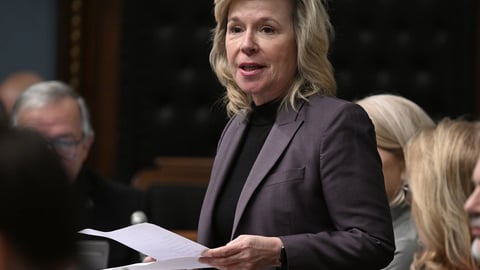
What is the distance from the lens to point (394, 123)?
136 inches

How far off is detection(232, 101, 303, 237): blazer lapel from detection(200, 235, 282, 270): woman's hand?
0.18 meters

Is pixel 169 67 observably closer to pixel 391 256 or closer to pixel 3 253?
pixel 391 256

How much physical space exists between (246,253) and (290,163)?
31cm

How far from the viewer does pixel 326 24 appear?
2.82 m

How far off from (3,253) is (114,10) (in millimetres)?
6113

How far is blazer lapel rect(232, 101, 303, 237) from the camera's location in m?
2.57

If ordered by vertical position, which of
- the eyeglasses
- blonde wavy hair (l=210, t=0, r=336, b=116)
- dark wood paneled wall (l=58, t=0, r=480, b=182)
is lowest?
dark wood paneled wall (l=58, t=0, r=480, b=182)

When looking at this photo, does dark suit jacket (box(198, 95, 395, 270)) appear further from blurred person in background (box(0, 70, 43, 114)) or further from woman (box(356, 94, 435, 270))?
blurred person in background (box(0, 70, 43, 114))

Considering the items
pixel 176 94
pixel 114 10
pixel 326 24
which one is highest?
pixel 326 24

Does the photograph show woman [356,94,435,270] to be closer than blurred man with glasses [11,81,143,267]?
Yes

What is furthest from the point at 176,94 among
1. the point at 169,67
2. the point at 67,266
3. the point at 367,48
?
the point at 67,266

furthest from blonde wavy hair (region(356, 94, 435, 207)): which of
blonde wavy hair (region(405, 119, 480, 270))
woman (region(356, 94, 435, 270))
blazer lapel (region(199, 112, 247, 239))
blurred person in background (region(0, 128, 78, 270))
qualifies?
blurred person in background (region(0, 128, 78, 270))

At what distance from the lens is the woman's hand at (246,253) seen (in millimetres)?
2338

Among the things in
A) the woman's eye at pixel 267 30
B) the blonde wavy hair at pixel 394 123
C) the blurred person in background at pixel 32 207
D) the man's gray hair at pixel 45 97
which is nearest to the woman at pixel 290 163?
the woman's eye at pixel 267 30
